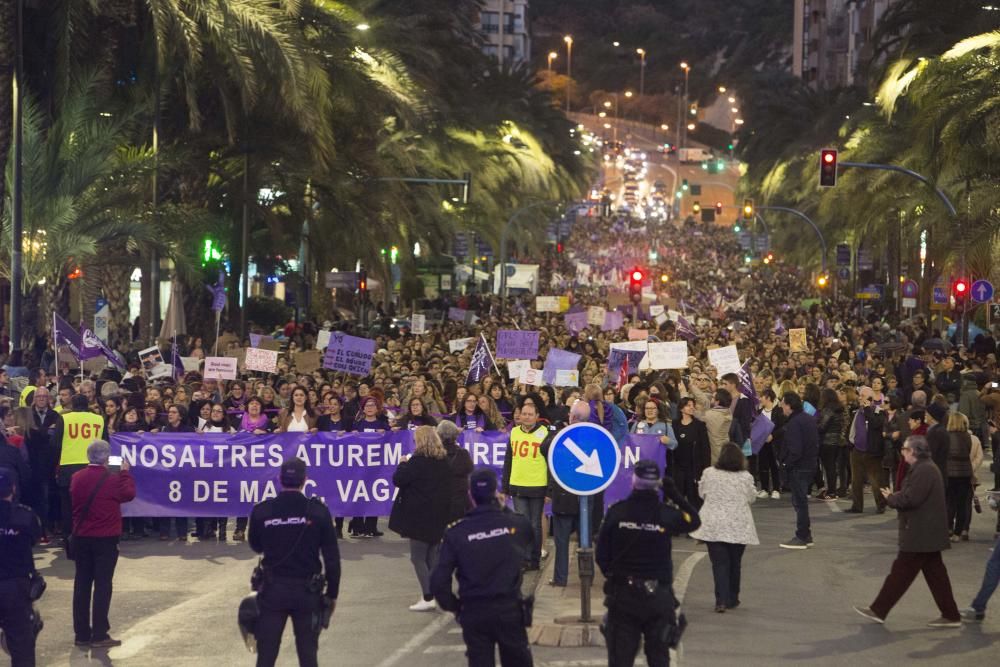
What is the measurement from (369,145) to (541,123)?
113 feet

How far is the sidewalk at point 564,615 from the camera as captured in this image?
11.5m

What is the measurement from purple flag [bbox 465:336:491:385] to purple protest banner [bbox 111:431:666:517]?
565 cm

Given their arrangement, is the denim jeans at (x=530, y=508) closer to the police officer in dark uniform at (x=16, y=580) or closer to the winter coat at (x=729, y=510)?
the winter coat at (x=729, y=510)

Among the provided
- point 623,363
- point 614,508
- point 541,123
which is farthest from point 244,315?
point 541,123

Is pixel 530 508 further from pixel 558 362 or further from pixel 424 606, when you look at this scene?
pixel 558 362

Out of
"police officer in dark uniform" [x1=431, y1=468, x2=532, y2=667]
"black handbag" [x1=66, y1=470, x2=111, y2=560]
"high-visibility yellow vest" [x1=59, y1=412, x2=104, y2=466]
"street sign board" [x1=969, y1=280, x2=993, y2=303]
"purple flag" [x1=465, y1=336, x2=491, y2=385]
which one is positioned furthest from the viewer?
"street sign board" [x1=969, y1=280, x2=993, y2=303]

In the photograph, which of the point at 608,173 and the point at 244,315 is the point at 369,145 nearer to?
the point at 244,315

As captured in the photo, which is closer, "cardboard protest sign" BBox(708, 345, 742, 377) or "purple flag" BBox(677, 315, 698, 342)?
"cardboard protest sign" BBox(708, 345, 742, 377)

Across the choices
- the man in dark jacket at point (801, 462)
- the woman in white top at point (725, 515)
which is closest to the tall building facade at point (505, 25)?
the man in dark jacket at point (801, 462)

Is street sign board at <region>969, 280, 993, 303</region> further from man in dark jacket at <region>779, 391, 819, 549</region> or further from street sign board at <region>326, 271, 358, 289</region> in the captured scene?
man in dark jacket at <region>779, 391, 819, 549</region>

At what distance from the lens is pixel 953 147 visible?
29766 millimetres

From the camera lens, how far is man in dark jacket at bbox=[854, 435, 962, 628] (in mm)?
12078

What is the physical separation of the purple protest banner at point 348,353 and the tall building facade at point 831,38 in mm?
79957

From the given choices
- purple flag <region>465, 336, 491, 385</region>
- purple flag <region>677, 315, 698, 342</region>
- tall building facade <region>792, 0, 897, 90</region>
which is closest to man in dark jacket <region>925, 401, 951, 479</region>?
purple flag <region>465, 336, 491, 385</region>
